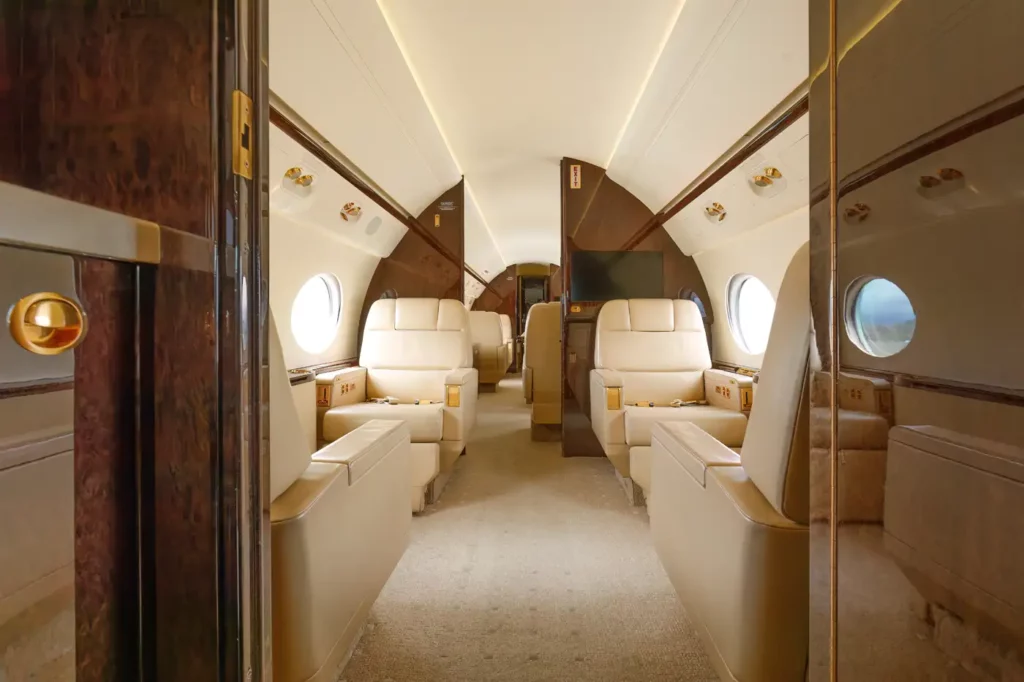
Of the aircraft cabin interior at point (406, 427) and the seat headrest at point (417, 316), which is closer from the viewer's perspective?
the aircraft cabin interior at point (406, 427)

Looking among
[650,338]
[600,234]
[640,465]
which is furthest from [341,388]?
[600,234]

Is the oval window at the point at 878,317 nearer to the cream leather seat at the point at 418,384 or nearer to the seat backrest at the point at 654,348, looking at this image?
the cream leather seat at the point at 418,384

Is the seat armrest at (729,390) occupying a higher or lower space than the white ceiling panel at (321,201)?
lower

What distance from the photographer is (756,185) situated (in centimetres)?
305

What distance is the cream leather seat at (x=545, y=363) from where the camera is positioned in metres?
4.95

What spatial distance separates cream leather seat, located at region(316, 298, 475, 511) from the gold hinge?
2345 millimetres

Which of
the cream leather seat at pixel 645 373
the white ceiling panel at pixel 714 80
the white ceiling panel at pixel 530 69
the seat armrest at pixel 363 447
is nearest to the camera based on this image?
the seat armrest at pixel 363 447

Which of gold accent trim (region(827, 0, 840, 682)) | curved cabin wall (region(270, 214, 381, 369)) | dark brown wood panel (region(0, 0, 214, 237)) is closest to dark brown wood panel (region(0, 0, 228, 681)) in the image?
dark brown wood panel (region(0, 0, 214, 237))

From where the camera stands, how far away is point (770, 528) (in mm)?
1067

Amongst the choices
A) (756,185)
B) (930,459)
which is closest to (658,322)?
(756,185)

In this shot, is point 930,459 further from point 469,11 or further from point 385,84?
point 385,84

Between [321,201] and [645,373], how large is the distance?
2673mm

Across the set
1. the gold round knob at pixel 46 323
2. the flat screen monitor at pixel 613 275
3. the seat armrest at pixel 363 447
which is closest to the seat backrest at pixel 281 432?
the seat armrest at pixel 363 447

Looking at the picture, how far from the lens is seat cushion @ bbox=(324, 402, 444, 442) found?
3022 mm
